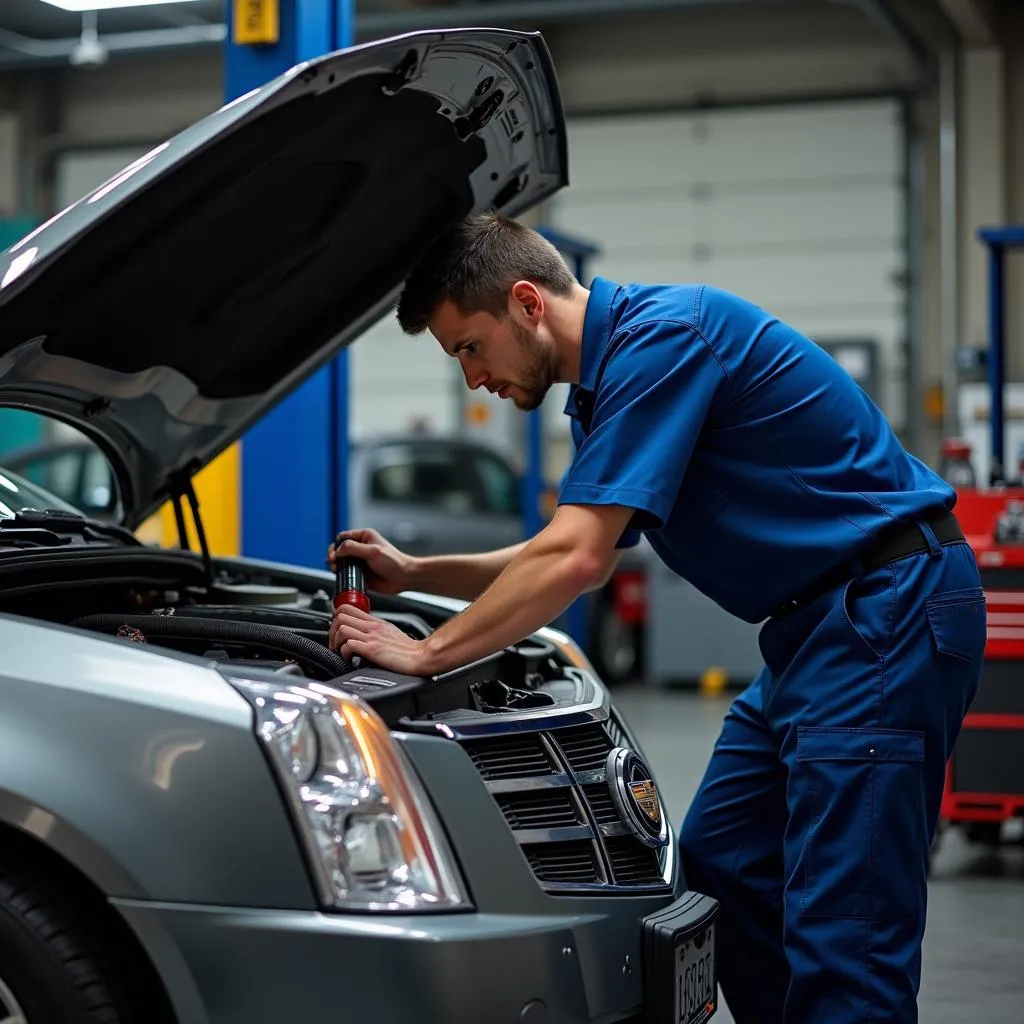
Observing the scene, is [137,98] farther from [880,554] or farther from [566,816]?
[566,816]

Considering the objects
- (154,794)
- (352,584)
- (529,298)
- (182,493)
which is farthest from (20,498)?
(154,794)

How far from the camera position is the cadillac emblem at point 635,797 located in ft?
7.65

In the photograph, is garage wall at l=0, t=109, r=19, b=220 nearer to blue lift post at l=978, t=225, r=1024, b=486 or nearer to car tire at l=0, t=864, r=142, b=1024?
blue lift post at l=978, t=225, r=1024, b=486

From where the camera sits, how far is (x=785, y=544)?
2.44 meters

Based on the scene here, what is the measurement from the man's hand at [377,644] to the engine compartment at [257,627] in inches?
0.7

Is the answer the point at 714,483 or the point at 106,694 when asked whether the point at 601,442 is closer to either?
the point at 714,483

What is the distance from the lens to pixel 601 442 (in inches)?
92.1

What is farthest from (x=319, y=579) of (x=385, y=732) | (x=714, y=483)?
(x=385, y=732)

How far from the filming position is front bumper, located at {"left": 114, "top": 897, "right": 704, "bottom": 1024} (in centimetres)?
187

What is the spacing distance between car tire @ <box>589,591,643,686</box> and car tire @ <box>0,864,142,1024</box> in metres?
8.17

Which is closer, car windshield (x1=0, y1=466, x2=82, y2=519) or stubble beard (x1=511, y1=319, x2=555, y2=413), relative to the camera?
stubble beard (x1=511, y1=319, x2=555, y2=413)

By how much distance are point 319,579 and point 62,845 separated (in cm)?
144

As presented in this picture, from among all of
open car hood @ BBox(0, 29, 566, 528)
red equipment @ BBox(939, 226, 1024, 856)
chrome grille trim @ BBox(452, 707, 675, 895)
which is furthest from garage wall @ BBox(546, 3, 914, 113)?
chrome grille trim @ BBox(452, 707, 675, 895)

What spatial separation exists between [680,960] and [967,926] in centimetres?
228
